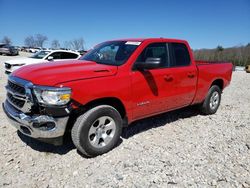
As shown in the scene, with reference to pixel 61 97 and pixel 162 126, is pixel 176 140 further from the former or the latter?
pixel 61 97

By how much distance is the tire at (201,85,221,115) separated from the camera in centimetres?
575

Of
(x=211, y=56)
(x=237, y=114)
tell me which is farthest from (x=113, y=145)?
(x=211, y=56)

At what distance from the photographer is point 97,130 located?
3.57 metres

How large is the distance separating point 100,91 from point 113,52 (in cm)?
129

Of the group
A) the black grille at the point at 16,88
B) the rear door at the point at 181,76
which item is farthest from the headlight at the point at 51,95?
the rear door at the point at 181,76

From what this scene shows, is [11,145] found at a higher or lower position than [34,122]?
lower

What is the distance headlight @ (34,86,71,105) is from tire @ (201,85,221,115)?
12.9 feet

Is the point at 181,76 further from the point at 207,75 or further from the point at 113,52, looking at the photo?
the point at 113,52

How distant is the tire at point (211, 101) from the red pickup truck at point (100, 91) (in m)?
0.90

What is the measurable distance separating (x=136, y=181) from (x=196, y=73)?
3044mm

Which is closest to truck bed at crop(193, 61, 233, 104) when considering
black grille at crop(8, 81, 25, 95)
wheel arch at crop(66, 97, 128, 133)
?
wheel arch at crop(66, 97, 128, 133)

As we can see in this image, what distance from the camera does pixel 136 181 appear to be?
9.86 ft

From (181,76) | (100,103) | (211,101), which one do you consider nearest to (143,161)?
(100,103)

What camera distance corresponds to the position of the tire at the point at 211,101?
18.9 ft
